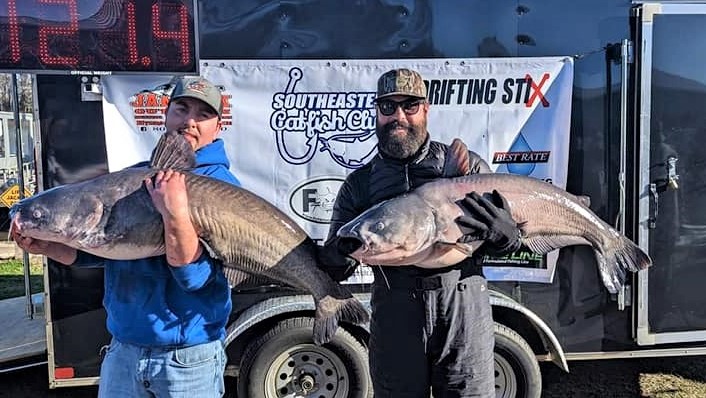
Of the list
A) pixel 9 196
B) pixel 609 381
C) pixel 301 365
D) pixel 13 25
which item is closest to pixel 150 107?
pixel 13 25

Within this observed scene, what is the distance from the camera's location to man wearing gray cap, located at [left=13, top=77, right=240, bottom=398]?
2.26m

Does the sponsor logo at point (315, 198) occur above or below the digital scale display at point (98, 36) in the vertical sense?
below

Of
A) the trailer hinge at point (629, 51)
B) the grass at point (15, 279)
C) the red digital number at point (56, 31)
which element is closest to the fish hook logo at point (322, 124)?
the red digital number at point (56, 31)

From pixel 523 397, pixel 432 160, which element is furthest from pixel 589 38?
pixel 523 397

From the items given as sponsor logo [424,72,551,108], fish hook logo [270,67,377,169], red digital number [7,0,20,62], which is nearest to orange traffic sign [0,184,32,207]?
red digital number [7,0,20,62]

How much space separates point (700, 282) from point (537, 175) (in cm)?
153

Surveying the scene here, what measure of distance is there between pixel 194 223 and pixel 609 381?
4.50 meters

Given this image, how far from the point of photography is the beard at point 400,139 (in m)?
2.72

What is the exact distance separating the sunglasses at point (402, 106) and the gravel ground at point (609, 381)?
3.43 metres

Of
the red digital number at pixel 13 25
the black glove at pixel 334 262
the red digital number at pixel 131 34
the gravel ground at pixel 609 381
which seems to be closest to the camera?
the black glove at pixel 334 262

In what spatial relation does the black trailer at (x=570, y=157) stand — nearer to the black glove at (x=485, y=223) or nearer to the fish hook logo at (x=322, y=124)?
the fish hook logo at (x=322, y=124)

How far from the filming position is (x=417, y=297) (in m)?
2.72

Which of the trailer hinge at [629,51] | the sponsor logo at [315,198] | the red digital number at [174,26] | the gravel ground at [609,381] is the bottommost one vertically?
the gravel ground at [609,381]

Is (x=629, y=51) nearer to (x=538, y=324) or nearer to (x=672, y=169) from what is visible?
(x=672, y=169)
